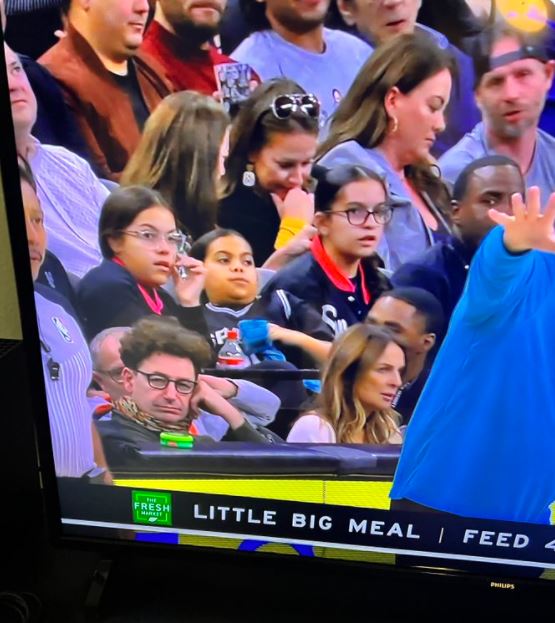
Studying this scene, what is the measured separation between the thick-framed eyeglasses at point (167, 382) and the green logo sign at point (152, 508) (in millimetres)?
149

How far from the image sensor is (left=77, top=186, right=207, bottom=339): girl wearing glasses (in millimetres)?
763

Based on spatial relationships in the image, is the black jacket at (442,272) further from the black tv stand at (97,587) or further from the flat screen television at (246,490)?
the black tv stand at (97,587)

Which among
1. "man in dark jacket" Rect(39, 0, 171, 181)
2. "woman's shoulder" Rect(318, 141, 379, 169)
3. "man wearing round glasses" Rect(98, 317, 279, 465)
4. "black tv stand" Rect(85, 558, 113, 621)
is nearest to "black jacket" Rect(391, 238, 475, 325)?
"woman's shoulder" Rect(318, 141, 379, 169)

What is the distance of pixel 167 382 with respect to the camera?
2.73ft

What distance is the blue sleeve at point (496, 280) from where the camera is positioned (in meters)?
0.74

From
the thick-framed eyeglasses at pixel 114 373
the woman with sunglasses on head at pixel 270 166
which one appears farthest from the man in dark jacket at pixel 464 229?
the thick-framed eyeglasses at pixel 114 373

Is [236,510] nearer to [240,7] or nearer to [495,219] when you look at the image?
[495,219]

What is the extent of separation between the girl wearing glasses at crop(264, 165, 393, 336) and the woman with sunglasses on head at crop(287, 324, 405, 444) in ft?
0.09

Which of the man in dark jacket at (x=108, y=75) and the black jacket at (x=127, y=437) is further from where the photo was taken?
the black jacket at (x=127, y=437)

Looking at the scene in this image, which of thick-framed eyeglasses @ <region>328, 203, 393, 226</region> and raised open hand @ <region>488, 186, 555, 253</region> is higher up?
thick-framed eyeglasses @ <region>328, 203, 393, 226</region>

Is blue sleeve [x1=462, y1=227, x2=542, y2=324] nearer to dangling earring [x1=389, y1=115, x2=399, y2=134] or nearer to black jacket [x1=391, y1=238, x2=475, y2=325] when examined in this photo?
black jacket [x1=391, y1=238, x2=475, y2=325]

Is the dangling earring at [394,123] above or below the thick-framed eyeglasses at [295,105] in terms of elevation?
below

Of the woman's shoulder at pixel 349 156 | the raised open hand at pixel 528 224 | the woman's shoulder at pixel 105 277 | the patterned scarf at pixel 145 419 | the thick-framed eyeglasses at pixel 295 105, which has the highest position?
the thick-framed eyeglasses at pixel 295 105

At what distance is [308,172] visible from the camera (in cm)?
74
